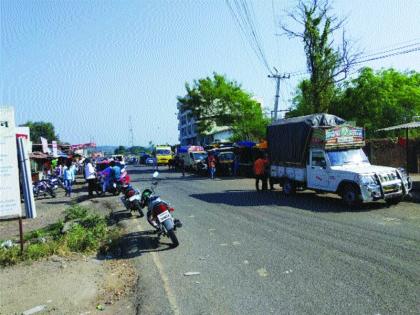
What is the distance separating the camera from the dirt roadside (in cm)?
592

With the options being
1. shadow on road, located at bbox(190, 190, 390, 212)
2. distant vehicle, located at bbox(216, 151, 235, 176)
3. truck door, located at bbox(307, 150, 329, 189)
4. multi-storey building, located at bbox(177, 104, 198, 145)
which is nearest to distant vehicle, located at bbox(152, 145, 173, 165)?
distant vehicle, located at bbox(216, 151, 235, 176)

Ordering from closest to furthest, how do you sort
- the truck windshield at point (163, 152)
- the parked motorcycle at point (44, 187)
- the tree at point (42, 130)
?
the parked motorcycle at point (44, 187) < the truck windshield at point (163, 152) < the tree at point (42, 130)

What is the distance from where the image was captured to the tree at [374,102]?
125 ft

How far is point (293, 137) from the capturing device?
17.3m

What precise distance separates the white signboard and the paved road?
2.70m

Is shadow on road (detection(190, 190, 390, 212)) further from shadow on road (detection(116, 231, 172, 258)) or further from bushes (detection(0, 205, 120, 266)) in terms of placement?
bushes (detection(0, 205, 120, 266))

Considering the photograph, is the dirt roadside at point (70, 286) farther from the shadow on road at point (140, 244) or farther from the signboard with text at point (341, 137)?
the signboard with text at point (341, 137)

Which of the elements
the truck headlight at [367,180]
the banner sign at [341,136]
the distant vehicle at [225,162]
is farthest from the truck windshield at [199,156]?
the truck headlight at [367,180]

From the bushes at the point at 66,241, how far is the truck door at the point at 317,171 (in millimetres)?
7770

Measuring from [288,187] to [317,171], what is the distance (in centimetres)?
243

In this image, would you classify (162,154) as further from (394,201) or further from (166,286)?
(166,286)

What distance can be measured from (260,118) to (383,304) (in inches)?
1921

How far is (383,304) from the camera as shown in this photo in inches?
208

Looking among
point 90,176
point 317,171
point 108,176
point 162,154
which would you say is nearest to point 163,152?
point 162,154
